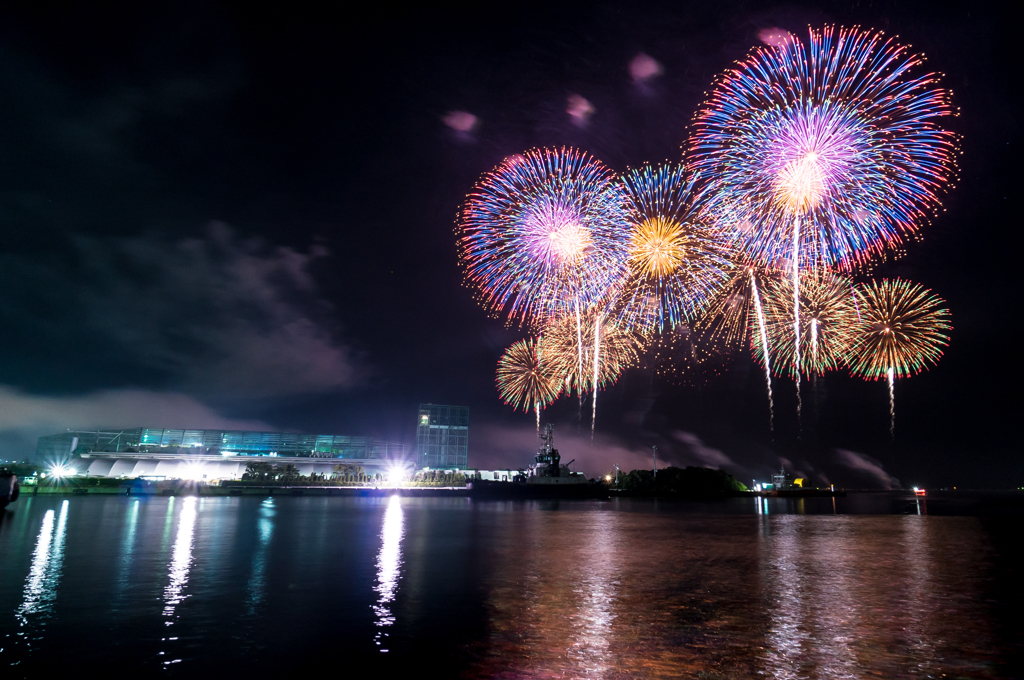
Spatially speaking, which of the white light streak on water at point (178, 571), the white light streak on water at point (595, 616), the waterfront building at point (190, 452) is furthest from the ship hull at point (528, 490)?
the white light streak on water at point (595, 616)

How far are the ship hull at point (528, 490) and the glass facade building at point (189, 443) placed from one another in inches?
3319

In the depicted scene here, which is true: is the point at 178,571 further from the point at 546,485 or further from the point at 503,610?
the point at 546,485

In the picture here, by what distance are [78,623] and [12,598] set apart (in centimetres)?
556

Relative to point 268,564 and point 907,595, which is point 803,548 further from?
point 268,564

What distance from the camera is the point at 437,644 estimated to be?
14383 mm

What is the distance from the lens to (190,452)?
180 metres

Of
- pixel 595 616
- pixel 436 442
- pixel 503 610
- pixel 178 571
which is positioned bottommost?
pixel 178 571

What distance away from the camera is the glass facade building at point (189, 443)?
167750 millimetres

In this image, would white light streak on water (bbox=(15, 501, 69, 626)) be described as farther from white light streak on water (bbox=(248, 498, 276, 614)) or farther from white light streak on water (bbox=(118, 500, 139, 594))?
white light streak on water (bbox=(248, 498, 276, 614))

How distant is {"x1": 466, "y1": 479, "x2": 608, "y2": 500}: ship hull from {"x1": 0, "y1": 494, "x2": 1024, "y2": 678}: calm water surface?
96.5 m

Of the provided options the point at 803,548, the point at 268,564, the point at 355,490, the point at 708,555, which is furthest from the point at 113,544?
the point at 355,490

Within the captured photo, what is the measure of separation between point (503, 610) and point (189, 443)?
647ft

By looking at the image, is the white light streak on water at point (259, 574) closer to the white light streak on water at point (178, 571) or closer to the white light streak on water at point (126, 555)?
the white light streak on water at point (178, 571)

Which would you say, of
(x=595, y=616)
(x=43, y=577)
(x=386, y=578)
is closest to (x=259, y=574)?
(x=386, y=578)
